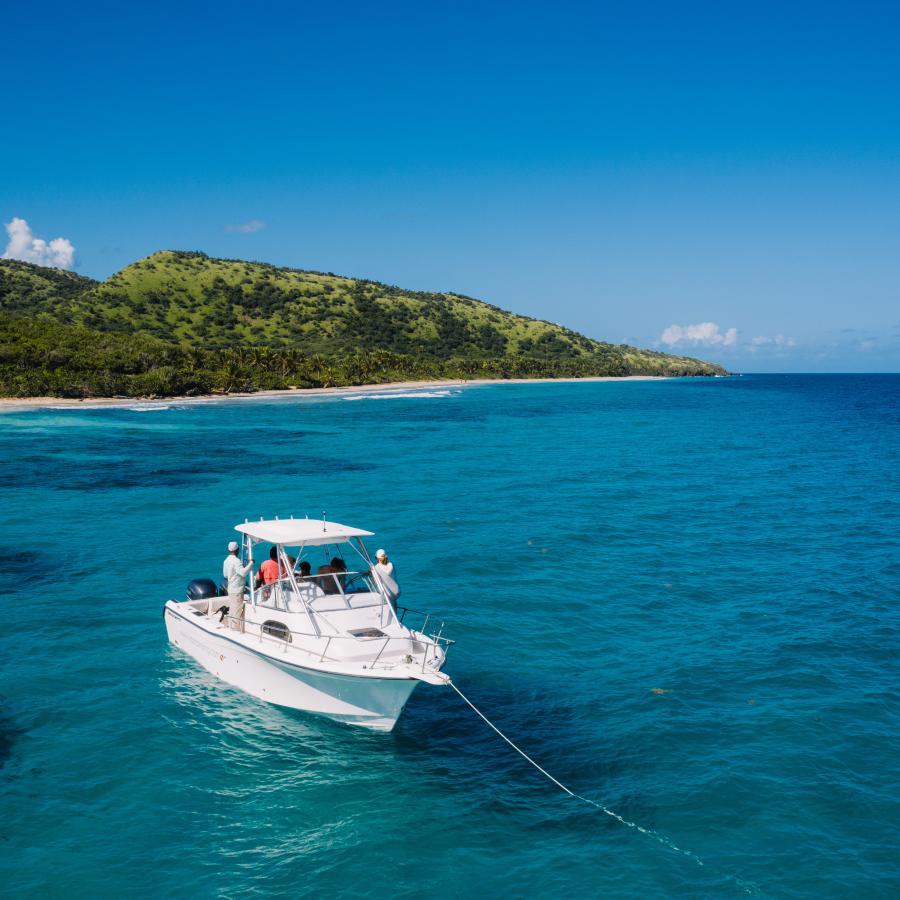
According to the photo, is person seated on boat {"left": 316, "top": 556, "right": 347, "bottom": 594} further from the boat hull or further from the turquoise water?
the turquoise water

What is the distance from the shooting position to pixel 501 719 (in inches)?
623

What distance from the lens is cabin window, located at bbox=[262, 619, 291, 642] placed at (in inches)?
623

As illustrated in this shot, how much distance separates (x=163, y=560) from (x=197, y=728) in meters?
12.9

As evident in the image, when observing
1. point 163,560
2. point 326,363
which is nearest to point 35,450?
point 163,560

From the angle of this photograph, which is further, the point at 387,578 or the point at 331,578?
the point at 331,578

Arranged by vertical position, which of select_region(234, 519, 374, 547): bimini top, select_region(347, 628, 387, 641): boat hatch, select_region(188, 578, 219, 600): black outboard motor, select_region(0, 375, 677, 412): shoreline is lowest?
select_region(188, 578, 219, 600): black outboard motor

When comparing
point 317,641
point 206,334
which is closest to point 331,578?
point 317,641

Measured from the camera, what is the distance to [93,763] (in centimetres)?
1419

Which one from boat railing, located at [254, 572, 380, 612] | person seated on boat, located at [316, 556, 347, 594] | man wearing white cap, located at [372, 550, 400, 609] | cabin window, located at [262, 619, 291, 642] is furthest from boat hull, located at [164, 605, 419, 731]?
man wearing white cap, located at [372, 550, 400, 609]

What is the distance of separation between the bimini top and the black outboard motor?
2009 millimetres

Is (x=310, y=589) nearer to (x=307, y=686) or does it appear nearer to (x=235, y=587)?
(x=235, y=587)

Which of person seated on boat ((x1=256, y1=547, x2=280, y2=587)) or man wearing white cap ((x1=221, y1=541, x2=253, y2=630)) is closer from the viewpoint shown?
man wearing white cap ((x1=221, y1=541, x2=253, y2=630))

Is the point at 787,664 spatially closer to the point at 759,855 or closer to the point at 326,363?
the point at 759,855

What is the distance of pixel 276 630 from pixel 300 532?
96.7 inches
